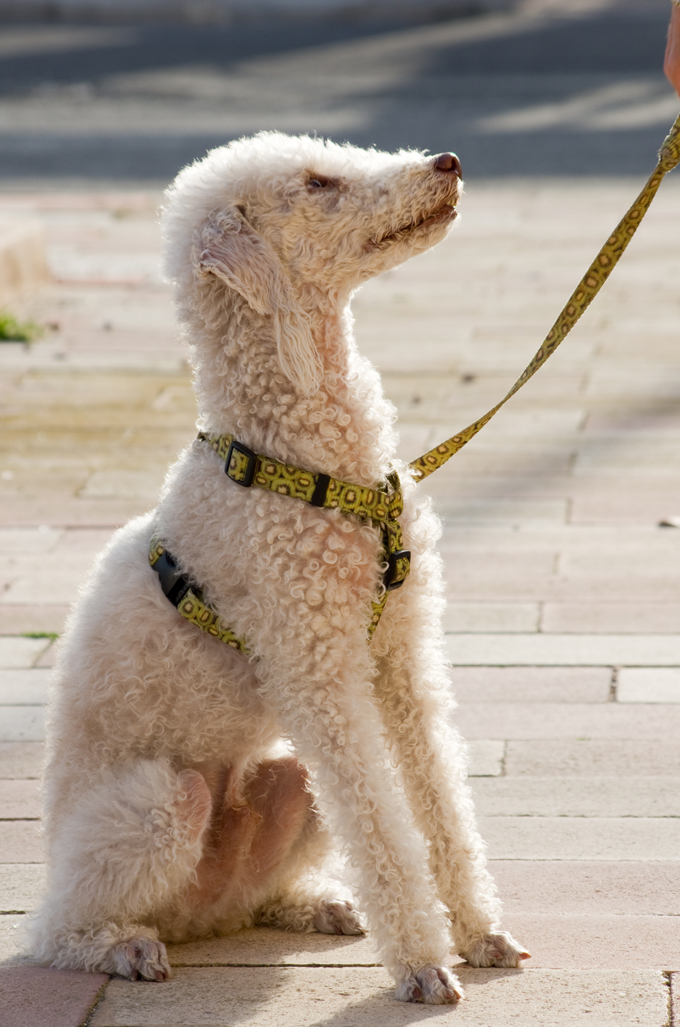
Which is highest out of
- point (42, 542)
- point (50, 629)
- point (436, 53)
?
point (436, 53)

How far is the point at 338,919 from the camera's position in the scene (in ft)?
9.65

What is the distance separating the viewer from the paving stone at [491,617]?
168 inches

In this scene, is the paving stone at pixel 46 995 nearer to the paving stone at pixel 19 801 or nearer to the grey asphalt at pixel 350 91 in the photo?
the paving stone at pixel 19 801

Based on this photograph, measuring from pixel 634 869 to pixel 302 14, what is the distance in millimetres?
21240

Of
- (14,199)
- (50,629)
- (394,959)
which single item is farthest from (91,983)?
(14,199)

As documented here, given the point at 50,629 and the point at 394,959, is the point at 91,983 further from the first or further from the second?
the point at 50,629

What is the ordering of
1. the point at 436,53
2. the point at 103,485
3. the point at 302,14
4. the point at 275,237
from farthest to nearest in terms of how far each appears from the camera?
the point at 302,14
the point at 436,53
the point at 103,485
the point at 275,237

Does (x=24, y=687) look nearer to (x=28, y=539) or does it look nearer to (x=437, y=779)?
(x=28, y=539)

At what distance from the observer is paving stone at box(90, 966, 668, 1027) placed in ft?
8.05

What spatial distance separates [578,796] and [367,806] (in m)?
0.90

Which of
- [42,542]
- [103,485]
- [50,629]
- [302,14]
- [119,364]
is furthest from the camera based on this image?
[302,14]

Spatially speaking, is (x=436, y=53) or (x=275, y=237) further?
(x=436, y=53)

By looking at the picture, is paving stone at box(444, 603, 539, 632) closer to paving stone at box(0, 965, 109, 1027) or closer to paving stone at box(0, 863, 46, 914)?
paving stone at box(0, 863, 46, 914)

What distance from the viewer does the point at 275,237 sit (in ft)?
8.82
